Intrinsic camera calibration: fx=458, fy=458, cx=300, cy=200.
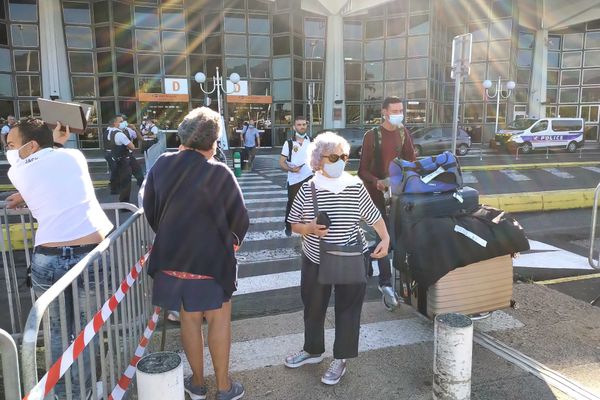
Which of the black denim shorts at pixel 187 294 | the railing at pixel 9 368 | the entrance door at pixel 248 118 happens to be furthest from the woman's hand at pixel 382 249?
the entrance door at pixel 248 118

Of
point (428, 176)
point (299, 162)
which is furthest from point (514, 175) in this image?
point (428, 176)

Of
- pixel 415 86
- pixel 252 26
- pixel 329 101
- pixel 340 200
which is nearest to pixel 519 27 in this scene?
pixel 415 86

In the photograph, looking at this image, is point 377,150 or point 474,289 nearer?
point 474,289

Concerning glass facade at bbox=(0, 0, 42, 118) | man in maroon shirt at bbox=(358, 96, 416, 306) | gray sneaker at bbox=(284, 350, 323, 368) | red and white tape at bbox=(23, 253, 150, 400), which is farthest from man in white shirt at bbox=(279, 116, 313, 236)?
glass facade at bbox=(0, 0, 42, 118)

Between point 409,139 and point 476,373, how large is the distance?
2331 millimetres

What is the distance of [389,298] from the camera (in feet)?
14.1

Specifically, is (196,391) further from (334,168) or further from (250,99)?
(250,99)

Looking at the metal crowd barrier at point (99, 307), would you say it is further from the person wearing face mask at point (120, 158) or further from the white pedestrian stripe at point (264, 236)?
the person wearing face mask at point (120, 158)

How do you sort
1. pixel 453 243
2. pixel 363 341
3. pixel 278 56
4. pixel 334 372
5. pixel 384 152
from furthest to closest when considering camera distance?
pixel 278 56, pixel 384 152, pixel 363 341, pixel 453 243, pixel 334 372

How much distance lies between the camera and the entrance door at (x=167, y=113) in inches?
986

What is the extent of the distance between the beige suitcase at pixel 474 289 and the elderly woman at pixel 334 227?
0.72 m

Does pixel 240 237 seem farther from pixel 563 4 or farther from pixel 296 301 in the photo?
pixel 563 4

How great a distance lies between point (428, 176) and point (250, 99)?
928 inches

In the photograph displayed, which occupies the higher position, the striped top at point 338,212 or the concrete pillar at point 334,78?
the concrete pillar at point 334,78
